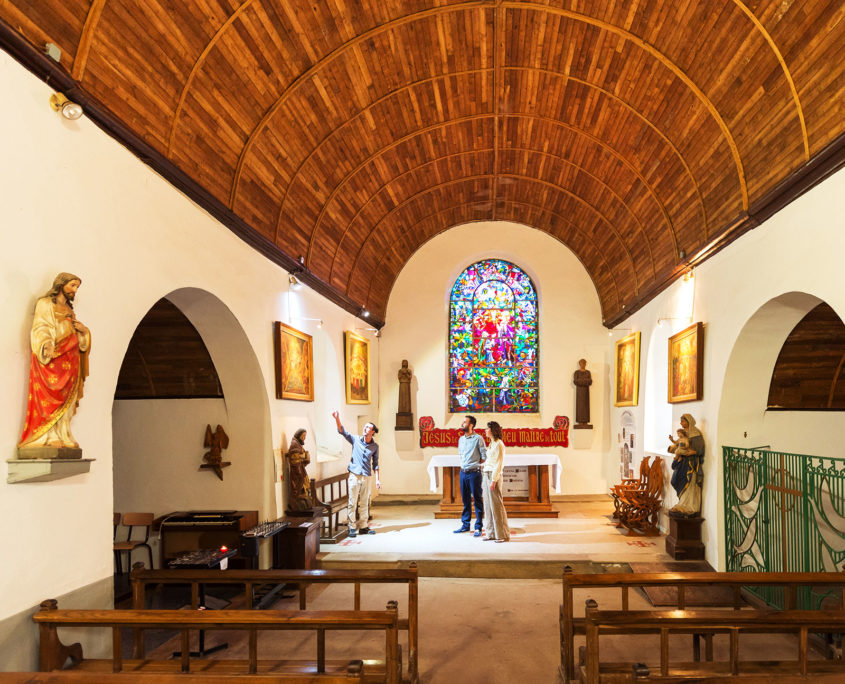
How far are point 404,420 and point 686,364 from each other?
7354 millimetres

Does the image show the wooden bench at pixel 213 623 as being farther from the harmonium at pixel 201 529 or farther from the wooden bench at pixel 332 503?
the wooden bench at pixel 332 503

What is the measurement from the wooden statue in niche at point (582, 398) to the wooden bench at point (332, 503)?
216 inches

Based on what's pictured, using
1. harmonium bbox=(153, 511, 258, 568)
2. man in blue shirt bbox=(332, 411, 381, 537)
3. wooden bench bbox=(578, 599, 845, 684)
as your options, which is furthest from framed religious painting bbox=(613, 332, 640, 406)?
wooden bench bbox=(578, 599, 845, 684)

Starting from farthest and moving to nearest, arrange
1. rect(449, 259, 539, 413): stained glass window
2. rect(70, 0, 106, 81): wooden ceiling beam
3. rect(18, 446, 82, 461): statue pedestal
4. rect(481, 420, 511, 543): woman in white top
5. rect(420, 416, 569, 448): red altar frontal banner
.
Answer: rect(449, 259, 539, 413): stained glass window, rect(420, 416, 569, 448): red altar frontal banner, rect(481, 420, 511, 543): woman in white top, rect(70, 0, 106, 81): wooden ceiling beam, rect(18, 446, 82, 461): statue pedestal

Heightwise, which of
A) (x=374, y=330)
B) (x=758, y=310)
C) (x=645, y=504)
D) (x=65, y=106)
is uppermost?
(x=65, y=106)

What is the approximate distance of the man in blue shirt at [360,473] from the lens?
11102mm

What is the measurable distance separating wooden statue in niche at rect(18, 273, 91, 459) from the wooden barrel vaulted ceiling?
5.62 feet

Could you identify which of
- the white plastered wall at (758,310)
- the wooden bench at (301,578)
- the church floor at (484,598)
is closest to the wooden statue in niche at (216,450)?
the church floor at (484,598)

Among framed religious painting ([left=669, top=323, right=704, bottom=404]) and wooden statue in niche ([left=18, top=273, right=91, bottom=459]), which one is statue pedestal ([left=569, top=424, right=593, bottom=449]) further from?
wooden statue in niche ([left=18, top=273, right=91, bottom=459])

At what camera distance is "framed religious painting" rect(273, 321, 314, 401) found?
361 inches

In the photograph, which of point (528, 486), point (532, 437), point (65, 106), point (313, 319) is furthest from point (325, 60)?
point (532, 437)

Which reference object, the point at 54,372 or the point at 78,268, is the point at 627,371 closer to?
the point at 78,268

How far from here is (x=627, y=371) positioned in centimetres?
1414

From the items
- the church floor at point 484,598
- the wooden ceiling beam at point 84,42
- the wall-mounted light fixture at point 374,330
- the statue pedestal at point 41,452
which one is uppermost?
the wooden ceiling beam at point 84,42
